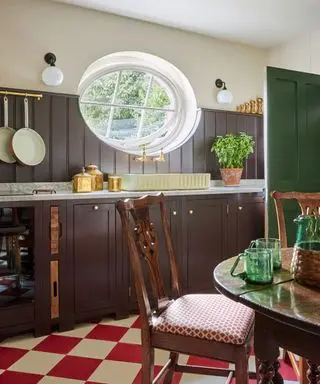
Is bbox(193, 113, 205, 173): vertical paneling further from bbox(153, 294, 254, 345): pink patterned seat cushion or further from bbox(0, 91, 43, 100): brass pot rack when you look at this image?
bbox(153, 294, 254, 345): pink patterned seat cushion

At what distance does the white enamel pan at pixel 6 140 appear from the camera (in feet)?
9.45

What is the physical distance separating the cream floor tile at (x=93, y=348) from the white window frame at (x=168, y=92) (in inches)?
64.7

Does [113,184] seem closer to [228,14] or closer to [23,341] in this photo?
[23,341]

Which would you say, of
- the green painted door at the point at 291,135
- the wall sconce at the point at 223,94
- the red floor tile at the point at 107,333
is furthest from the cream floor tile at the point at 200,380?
the wall sconce at the point at 223,94

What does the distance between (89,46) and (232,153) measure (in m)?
1.60

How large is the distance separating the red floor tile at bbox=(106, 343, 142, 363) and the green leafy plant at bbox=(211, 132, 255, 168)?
1.96m

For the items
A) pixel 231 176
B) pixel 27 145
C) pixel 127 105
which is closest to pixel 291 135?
pixel 231 176

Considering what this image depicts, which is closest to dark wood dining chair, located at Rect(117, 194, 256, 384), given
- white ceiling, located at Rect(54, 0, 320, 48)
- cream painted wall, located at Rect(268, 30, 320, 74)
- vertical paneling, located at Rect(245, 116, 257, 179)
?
white ceiling, located at Rect(54, 0, 320, 48)

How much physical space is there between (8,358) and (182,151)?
2235 mm

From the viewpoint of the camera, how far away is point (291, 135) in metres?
3.49

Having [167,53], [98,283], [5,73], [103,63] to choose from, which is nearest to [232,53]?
[167,53]

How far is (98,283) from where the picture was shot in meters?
2.84

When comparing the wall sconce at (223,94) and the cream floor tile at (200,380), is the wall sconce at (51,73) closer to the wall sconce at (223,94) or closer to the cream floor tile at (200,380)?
the wall sconce at (223,94)

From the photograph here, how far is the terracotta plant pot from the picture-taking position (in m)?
3.76
